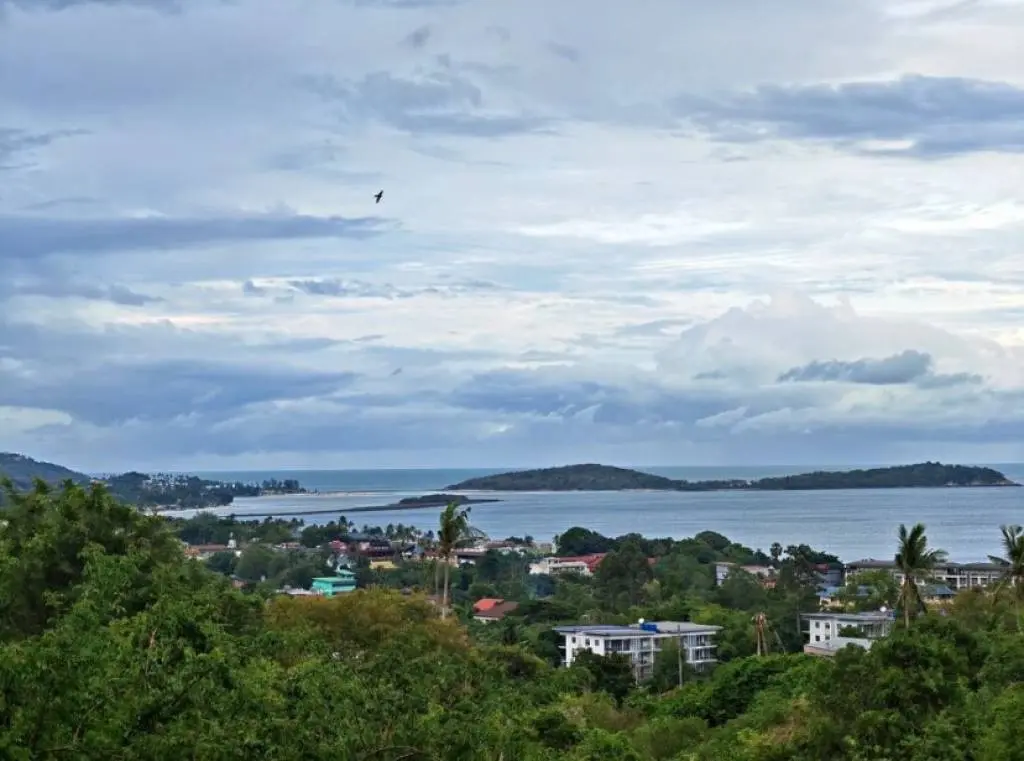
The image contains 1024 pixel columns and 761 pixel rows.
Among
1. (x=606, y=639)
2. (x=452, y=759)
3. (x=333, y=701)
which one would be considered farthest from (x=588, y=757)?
(x=606, y=639)

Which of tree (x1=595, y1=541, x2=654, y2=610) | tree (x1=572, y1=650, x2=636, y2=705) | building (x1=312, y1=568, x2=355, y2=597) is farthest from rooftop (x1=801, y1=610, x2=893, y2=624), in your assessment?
building (x1=312, y1=568, x2=355, y2=597)

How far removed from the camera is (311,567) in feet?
282

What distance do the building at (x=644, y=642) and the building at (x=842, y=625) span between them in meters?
4.00

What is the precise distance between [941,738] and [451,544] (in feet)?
76.4

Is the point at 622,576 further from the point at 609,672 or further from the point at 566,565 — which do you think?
the point at 609,672

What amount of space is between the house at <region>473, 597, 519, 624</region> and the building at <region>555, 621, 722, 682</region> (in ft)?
31.7

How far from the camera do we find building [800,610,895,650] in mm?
49594

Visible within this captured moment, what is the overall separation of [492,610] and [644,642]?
1561 cm

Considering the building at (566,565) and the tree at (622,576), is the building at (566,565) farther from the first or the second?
the tree at (622,576)

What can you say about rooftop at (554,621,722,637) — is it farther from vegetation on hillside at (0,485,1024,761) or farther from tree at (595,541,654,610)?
tree at (595,541,654,610)

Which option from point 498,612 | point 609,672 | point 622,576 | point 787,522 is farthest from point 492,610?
point 787,522

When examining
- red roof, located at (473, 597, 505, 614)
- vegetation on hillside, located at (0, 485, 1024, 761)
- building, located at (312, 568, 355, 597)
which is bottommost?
red roof, located at (473, 597, 505, 614)

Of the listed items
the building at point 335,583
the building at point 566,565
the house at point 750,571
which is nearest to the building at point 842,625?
the house at point 750,571

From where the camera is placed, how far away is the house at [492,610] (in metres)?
60.7
